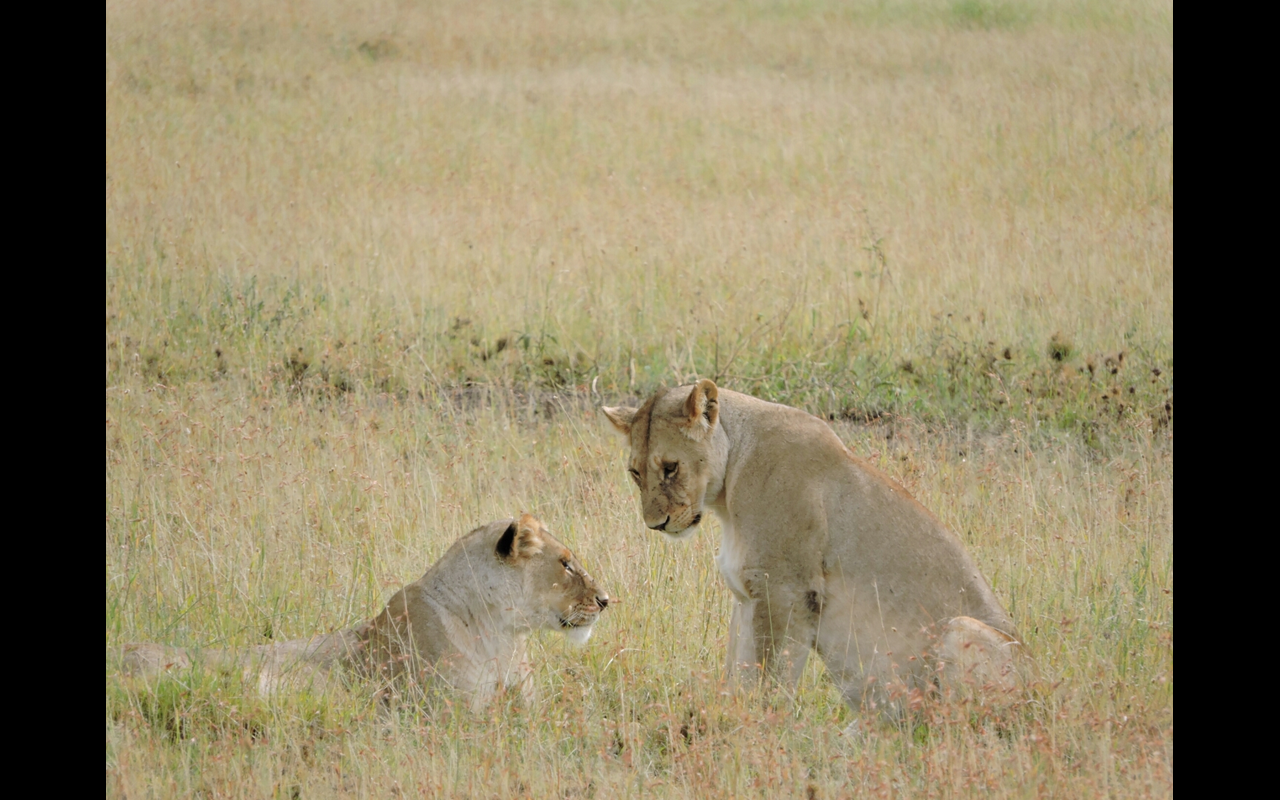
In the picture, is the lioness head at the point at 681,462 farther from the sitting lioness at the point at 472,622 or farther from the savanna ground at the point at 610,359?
the savanna ground at the point at 610,359

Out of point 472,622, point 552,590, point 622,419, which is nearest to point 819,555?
point 622,419

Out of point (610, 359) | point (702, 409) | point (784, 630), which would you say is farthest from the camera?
point (610, 359)

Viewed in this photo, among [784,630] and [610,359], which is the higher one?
[784,630]

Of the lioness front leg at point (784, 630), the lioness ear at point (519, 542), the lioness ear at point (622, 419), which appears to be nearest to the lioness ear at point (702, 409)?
the lioness ear at point (622, 419)

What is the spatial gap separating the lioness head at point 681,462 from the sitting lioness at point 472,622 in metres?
0.54

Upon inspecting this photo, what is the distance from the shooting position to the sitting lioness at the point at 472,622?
17.4 ft

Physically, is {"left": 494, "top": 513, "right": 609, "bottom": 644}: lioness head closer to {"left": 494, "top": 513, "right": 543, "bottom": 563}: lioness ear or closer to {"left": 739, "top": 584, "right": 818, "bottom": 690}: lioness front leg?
{"left": 494, "top": 513, "right": 543, "bottom": 563}: lioness ear

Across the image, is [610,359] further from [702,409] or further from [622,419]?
[702,409]

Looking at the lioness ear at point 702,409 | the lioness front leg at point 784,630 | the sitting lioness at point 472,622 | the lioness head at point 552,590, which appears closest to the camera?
the lioness front leg at point 784,630

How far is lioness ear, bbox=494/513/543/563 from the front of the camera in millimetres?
5371

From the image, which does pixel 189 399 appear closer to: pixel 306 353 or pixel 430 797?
pixel 306 353

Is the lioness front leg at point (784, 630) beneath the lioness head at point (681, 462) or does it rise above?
beneath

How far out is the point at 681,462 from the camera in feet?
17.2

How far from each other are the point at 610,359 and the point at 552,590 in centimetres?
486
